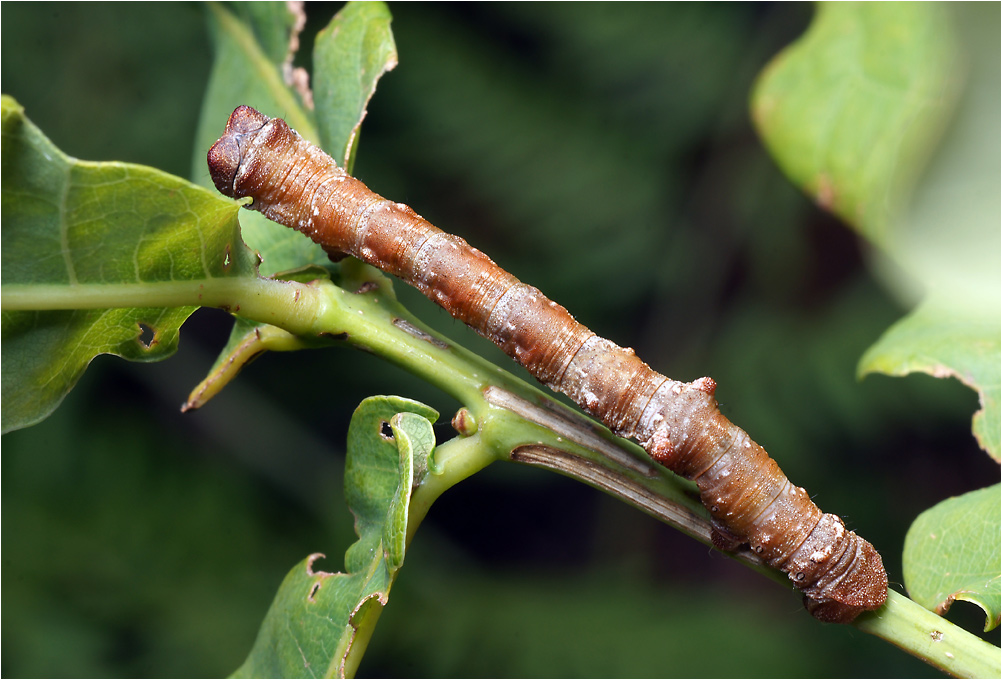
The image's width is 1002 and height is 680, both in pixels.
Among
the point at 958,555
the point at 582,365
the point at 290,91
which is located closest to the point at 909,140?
the point at 958,555

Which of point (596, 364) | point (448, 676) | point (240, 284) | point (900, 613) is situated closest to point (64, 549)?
point (448, 676)

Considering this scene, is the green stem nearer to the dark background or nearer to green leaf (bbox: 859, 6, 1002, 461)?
green leaf (bbox: 859, 6, 1002, 461)

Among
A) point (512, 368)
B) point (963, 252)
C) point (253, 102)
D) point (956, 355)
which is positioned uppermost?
point (963, 252)

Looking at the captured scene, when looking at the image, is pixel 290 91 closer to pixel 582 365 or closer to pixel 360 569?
pixel 582 365

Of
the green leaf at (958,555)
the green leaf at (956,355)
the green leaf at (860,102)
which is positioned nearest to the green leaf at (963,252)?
the green leaf at (956,355)

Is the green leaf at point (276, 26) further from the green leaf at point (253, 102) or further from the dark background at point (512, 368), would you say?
the dark background at point (512, 368)

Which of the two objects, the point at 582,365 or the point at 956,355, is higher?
the point at 956,355

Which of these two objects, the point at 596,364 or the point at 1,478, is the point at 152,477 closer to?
the point at 1,478

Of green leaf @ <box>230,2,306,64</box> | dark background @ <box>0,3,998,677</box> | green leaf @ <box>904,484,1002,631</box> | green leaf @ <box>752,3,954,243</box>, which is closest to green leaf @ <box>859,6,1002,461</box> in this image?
green leaf @ <box>752,3,954,243</box>
